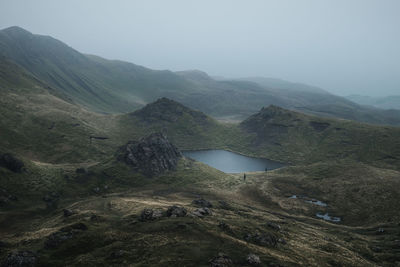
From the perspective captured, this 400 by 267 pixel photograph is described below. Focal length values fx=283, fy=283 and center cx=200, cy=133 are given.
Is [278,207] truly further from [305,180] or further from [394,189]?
[394,189]

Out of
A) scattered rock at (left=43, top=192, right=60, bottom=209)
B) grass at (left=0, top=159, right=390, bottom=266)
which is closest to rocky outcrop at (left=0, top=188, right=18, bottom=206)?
grass at (left=0, top=159, right=390, bottom=266)

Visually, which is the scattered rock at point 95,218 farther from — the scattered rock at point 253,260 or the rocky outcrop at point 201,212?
the scattered rock at point 253,260

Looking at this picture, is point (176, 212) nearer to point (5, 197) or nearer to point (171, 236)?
point (171, 236)

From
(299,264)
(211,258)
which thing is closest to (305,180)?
(299,264)

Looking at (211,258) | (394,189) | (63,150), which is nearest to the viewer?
(211,258)

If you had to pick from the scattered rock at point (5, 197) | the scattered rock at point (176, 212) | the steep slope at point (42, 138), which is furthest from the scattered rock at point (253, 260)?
the steep slope at point (42, 138)
